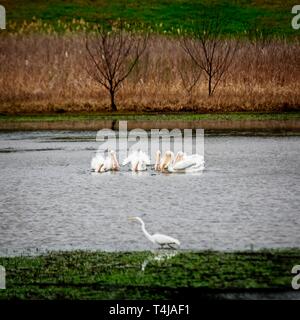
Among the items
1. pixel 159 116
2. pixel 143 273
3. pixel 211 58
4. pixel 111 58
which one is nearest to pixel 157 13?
pixel 111 58

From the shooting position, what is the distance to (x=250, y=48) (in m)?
33.7

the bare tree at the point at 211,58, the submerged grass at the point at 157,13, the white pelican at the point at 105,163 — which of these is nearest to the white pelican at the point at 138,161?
the white pelican at the point at 105,163

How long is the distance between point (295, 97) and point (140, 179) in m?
13.3

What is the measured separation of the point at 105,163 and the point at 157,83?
40.4 feet

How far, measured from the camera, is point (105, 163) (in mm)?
18547

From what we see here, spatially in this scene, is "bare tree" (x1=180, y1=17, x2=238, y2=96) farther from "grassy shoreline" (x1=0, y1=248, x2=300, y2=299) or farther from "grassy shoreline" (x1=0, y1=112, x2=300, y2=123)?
"grassy shoreline" (x1=0, y1=248, x2=300, y2=299)

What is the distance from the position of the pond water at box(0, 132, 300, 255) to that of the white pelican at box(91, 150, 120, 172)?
197mm

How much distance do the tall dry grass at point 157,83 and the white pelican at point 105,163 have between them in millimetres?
→ 10840

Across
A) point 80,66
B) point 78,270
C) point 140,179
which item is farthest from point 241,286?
point 80,66

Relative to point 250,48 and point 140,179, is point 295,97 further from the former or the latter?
point 140,179

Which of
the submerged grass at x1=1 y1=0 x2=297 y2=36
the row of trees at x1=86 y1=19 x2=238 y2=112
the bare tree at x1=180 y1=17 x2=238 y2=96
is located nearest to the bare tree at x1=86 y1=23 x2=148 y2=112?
the row of trees at x1=86 y1=19 x2=238 y2=112

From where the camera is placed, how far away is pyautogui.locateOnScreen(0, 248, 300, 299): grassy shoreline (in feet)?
28.7

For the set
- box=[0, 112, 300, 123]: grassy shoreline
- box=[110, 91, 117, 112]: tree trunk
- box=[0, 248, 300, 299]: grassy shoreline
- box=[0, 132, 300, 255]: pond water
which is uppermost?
box=[110, 91, 117, 112]: tree trunk

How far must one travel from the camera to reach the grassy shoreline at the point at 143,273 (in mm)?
8750
